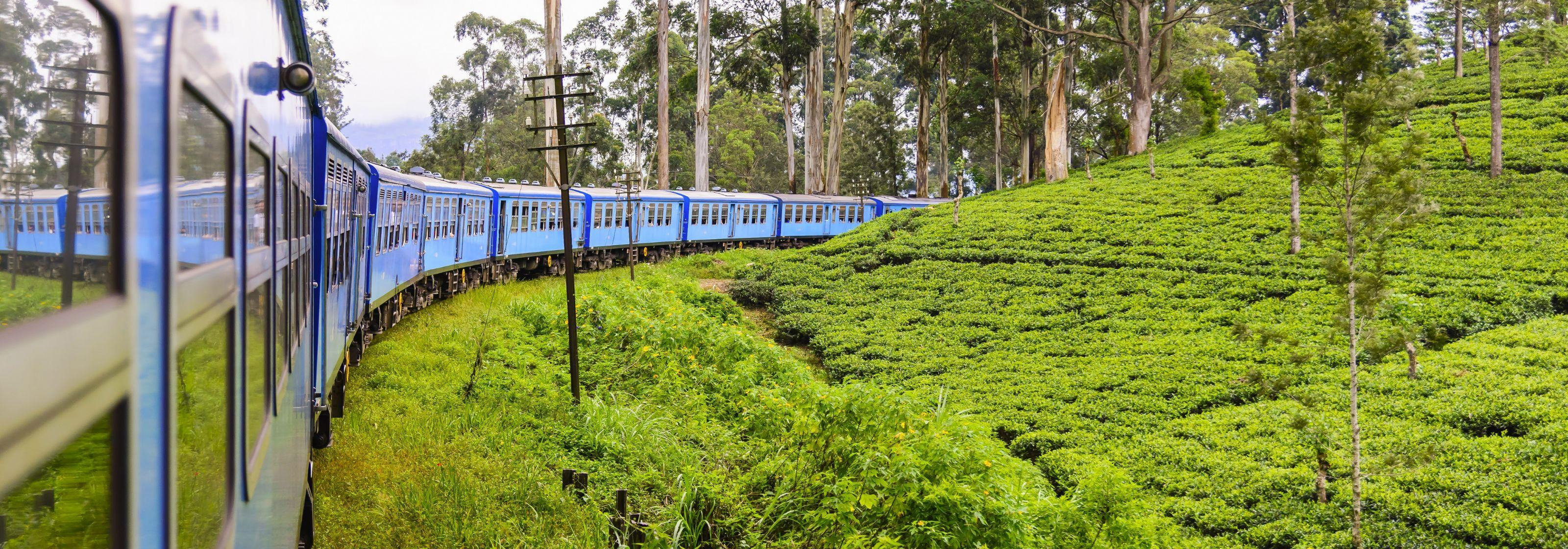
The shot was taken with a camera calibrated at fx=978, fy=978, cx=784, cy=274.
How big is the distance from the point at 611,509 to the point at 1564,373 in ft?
32.8

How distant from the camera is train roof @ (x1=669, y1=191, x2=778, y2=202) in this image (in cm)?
2816

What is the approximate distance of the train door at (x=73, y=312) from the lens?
83 cm

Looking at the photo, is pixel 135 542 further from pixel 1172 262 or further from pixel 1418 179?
pixel 1172 262

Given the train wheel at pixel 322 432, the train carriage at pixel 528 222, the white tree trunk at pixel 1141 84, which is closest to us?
the train wheel at pixel 322 432

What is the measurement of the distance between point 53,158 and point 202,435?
0.76m

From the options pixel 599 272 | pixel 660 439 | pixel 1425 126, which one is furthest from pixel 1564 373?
pixel 599 272

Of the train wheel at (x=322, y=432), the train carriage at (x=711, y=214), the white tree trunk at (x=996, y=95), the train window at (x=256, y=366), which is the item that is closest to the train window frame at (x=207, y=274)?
the train window at (x=256, y=366)

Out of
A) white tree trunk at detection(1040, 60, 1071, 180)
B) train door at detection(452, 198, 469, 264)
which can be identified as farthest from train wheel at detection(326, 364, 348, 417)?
white tree trunk at detection(1040, 60, 1071, 180)

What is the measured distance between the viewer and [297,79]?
2.85 metres

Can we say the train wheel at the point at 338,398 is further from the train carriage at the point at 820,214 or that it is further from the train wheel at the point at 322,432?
the train carriage at the point at 820,214

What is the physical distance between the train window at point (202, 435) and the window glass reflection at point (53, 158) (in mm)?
299

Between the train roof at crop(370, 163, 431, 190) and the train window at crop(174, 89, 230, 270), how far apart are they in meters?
9.74

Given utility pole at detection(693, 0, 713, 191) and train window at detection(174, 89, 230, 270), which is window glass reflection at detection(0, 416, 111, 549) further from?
utility pole at detection(693, 0, 713, 191)

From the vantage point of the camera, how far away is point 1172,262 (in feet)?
58.9
